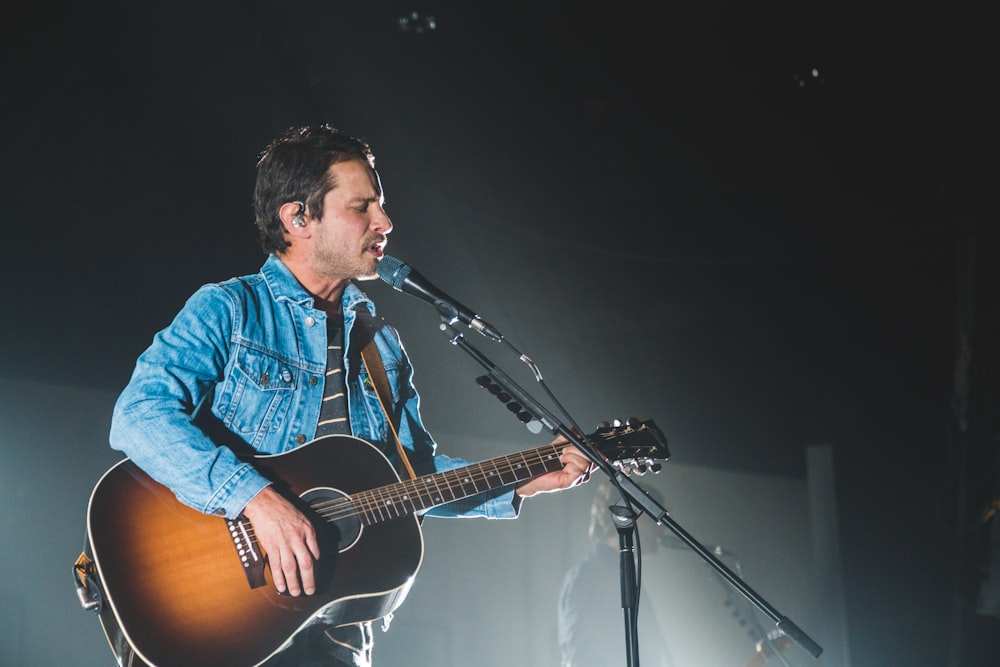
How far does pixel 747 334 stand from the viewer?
17.0 feet

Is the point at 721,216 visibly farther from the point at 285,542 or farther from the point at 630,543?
the point at 285,542

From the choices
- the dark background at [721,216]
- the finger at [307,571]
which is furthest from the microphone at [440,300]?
the dark background at [721,216]

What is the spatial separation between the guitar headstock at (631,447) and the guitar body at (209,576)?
0.64 metres

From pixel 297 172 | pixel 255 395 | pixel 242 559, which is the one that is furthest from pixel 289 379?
pixel 297 172

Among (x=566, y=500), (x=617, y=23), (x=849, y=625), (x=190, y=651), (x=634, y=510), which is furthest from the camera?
(x=566, y=500)

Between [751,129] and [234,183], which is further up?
[751,129]

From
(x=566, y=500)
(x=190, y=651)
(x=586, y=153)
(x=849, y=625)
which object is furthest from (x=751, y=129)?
(x=190, y=651)

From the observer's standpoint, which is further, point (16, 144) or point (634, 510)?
point (16, 144)

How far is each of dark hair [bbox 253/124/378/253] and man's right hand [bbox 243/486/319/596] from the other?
0.97 metres

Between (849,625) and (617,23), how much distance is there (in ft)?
12.1

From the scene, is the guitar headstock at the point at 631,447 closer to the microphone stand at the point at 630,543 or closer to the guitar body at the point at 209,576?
the microphone stand at the point at 630,543

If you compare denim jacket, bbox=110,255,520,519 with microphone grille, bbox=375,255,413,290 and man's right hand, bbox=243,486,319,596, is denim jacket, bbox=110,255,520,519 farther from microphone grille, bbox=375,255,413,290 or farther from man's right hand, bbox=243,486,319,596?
→ microphone grille, bbox=375,255,413,290

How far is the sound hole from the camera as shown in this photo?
6.61 ft

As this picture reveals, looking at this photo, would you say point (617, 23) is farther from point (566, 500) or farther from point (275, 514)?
point (275, 514)
